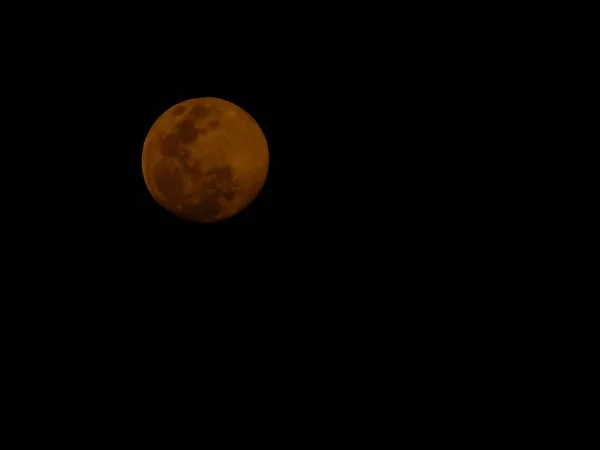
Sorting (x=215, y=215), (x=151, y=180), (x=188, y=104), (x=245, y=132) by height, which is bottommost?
(x=215, y=215)

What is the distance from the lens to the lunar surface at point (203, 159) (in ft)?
9.42

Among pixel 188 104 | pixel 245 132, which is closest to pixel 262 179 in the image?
pixel 245 132

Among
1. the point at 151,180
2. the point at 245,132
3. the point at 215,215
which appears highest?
the point at 245,132

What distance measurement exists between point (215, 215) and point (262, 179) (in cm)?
45

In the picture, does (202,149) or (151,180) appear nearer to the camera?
(202,149)

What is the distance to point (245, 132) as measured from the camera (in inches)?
118

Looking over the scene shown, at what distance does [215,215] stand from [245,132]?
0.65m

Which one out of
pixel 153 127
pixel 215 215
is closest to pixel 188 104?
pixel 153 127

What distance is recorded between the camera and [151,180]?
3.04 metres

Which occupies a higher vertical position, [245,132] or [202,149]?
[245,132]

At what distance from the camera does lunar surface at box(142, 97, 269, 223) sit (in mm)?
2871

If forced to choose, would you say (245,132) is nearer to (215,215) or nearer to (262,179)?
(262,179)

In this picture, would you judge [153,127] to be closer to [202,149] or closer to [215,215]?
[202,149]

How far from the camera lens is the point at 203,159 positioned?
112 inches
